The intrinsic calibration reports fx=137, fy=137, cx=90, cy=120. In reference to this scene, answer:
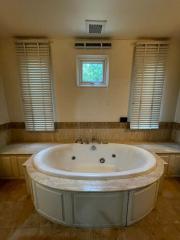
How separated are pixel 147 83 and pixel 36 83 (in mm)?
2094

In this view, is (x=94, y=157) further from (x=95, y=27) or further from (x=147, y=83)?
(x=95, y=27)

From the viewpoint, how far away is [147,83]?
102 inches

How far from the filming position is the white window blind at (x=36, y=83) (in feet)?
7.94

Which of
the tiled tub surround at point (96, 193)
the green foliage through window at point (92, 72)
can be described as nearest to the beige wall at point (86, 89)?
the green foliage through window at point (92, 72)

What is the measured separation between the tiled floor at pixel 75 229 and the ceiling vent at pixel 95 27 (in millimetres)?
2598

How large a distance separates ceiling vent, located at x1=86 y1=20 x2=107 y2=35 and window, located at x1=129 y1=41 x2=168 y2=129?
0.78 meters

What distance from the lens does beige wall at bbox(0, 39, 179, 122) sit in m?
2.48

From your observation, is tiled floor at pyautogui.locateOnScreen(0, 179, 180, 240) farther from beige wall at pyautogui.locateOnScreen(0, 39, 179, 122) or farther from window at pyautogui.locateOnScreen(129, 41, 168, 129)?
beige wall at pyautogui.locateOnScreen(0, 39, 179, 122)

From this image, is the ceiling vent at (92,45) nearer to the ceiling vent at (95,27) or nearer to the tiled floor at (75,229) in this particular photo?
the ceiling vent at (95,27)

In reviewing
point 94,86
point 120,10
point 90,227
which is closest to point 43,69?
point 94,86

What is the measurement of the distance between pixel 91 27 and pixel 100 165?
2287 millimetres

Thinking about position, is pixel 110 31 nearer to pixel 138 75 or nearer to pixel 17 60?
pixel 138 75

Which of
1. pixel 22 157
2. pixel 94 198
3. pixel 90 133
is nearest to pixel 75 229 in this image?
pixel 94 198

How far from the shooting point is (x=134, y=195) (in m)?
1.50
